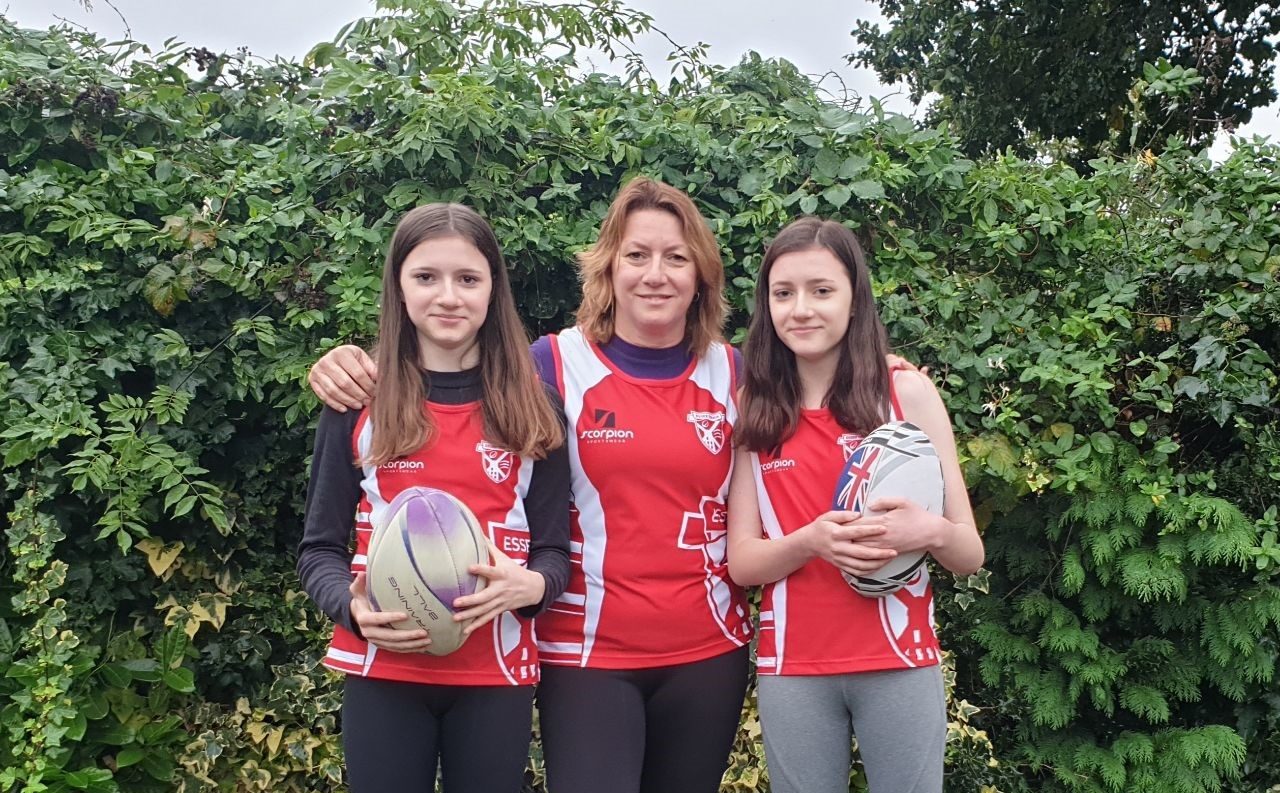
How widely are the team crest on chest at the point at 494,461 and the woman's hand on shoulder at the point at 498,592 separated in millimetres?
167

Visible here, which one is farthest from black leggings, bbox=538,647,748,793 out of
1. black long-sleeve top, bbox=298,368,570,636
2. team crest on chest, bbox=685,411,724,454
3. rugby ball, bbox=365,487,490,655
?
team crest on chest, bbox=685,411,724,454

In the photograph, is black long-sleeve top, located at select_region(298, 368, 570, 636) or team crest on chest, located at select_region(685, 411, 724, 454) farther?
team crest on chest, located at select_region(685, 411, 724, 454)

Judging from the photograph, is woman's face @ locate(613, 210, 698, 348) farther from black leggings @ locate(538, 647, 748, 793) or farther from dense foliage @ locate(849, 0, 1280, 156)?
dense foliage @ locate(849, 0, 1280, 156)

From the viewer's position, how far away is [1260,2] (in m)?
13.2

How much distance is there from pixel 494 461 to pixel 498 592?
0.32 metres

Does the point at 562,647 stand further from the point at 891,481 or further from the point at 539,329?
the point at 539,329

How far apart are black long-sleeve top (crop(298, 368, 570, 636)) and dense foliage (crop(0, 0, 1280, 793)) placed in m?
1.29

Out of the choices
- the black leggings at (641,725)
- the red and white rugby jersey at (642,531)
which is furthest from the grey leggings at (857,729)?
the red and white rugby jersey at (642,531)

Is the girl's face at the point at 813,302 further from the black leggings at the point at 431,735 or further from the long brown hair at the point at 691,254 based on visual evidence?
the black leggings at the point at 431,735

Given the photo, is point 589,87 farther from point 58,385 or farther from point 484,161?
point 58,385

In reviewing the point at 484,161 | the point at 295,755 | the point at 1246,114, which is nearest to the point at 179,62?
the point at 484,161

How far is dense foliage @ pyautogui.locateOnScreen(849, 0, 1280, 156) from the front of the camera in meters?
12.8

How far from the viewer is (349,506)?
2.43 meters

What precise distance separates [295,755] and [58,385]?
1.50 meters
